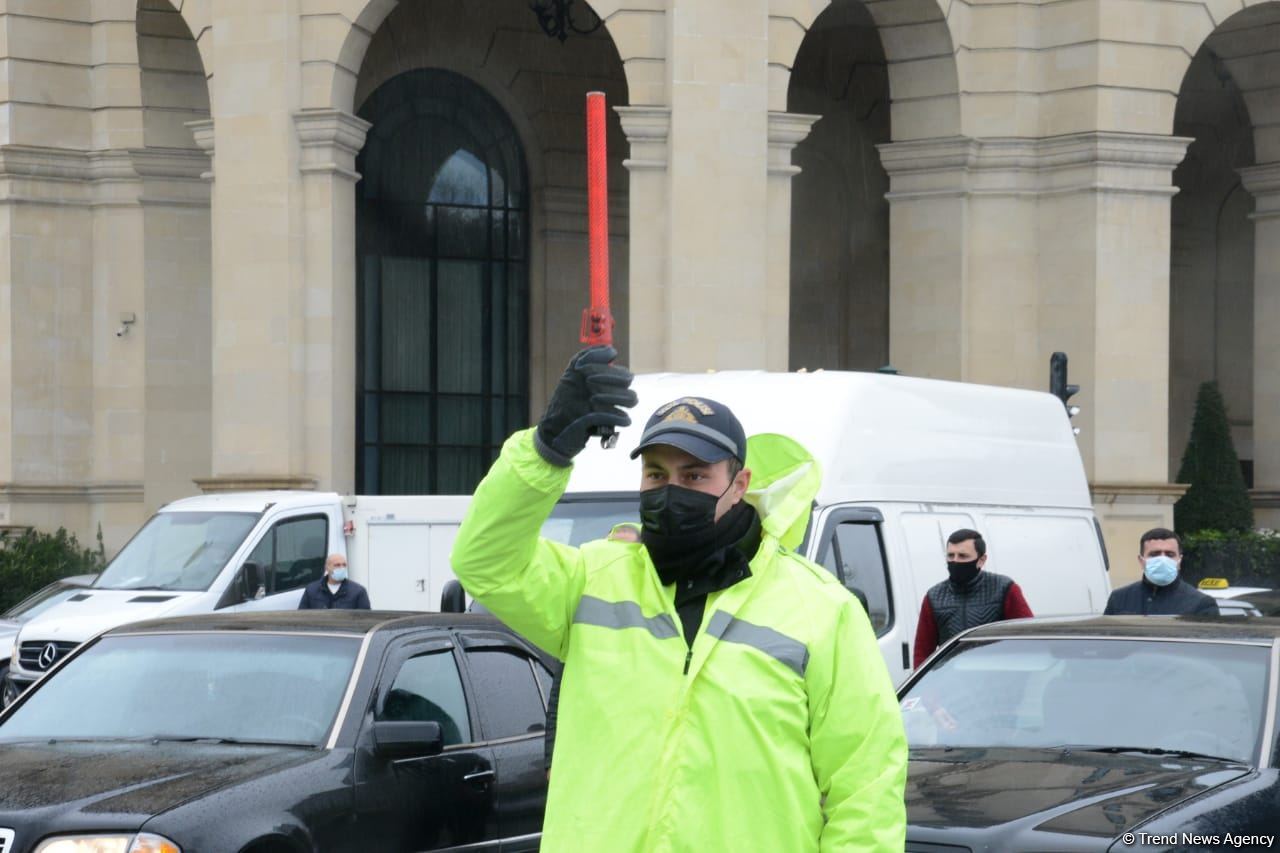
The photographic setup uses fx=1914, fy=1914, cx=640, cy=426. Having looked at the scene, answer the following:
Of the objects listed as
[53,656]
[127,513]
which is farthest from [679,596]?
[127,513]

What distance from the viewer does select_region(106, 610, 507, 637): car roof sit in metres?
7.71

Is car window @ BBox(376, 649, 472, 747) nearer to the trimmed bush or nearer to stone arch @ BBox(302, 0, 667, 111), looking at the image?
stone arch @ BBox(302, 0, 667, 111)

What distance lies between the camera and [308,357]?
22.3 metres

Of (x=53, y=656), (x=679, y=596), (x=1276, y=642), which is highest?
(x=679, y=596)

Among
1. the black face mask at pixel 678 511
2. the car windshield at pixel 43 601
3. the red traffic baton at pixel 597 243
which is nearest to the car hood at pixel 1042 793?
the red traffic baton at pixel 597 243

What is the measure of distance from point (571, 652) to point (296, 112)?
19.1 meters

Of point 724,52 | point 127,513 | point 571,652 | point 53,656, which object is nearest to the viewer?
point 571,652

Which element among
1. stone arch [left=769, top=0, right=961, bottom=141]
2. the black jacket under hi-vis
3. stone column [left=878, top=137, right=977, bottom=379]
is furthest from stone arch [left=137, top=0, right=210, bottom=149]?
the black jacket under hi-vis

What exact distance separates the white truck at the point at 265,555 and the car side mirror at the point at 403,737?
8.73 metres

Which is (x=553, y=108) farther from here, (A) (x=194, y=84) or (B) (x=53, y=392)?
(B) (x=53, y=392)

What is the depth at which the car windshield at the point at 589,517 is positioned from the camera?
11039 millimetres

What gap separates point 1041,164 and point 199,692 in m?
17.9

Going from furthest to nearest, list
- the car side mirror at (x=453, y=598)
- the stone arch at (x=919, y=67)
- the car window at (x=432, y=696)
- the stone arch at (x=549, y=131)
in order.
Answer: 1. the stone arch at (x=549, y=131)
2. the stone arch at (x=919, y=67)
3. the car side mirror at (x=453, y=598)
4. the car window at (x=432, y=696)

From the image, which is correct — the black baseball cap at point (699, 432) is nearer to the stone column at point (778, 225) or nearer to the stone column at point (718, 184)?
the stone column at point (718, 184)
